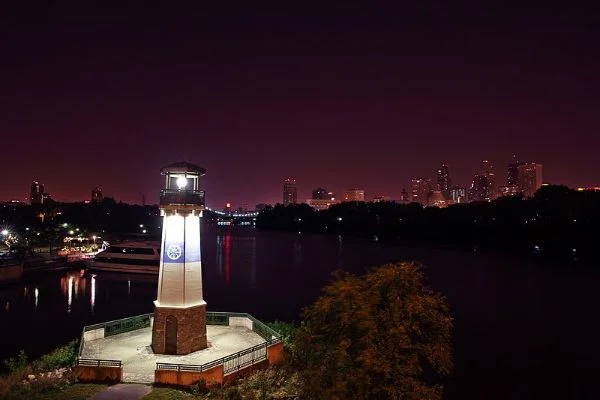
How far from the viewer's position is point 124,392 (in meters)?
17.7

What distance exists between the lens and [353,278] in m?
16.2

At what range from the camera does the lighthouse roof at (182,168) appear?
21688 mm

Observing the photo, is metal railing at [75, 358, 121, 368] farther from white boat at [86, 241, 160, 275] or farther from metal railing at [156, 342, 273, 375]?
white boat at [86, 241, 160, 275]

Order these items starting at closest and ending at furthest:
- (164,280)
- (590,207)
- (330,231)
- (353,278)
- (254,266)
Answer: (353,278) < (164,280) < (254,266) < (590,207) < (330,231)

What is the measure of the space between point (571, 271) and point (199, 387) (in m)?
65.9

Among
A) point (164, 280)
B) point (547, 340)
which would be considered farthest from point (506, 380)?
point (164, 280)

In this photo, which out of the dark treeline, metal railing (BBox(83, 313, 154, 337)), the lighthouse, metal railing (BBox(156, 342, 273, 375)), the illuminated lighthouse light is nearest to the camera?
metal railing (BBox(156, 342, 273, 375))

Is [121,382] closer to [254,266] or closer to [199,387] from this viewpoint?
[199,387]

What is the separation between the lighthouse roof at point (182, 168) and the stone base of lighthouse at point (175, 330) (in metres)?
5.62

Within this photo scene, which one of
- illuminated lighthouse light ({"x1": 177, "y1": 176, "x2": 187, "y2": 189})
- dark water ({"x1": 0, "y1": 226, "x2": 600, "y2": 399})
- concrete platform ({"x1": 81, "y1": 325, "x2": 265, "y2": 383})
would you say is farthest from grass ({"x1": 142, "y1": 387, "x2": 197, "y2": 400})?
dark water ({"x1": 0, "y1": 226, "x2": 600, "y2": 399})

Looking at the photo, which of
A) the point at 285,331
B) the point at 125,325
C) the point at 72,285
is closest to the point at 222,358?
the point at 285,331

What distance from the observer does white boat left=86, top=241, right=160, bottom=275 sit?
2623 inches

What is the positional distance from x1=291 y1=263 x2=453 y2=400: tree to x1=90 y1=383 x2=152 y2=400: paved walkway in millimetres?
6139

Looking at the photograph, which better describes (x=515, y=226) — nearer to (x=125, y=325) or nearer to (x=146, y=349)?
(x=125, y=325)
